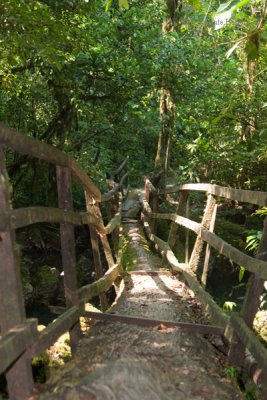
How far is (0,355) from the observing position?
215 cm

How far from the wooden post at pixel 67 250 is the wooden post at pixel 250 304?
133cm

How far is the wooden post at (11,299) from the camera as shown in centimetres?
238

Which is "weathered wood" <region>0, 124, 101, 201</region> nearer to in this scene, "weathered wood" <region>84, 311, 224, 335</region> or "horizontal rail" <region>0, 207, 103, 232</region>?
"horizontal rail" <region>0, 207, 103, 232</region>

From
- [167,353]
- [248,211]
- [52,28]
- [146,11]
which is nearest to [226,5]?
[167,353]

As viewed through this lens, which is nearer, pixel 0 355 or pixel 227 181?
pixel 0 355

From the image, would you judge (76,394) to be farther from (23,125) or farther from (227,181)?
(23,125)

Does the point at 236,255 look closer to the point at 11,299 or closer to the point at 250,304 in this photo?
the point at 250,304

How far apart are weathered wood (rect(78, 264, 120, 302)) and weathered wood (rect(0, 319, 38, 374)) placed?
123 cm

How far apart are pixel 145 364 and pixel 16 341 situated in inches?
37.9

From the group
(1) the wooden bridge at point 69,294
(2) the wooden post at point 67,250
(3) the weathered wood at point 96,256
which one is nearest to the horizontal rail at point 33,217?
(1) the wooden bridge at point 69,294

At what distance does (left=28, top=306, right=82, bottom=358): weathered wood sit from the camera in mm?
2578

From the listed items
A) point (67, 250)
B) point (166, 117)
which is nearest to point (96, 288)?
point (67, 250)

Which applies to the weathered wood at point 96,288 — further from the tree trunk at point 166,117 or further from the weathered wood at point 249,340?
the tree trunk at point 166,117

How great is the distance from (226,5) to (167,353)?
2.57 metres
